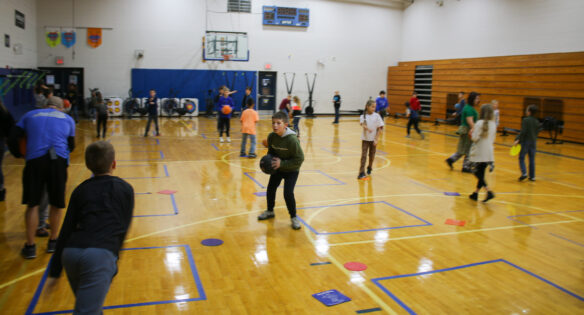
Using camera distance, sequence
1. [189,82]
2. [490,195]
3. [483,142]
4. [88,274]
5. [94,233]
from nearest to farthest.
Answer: [88,274] → [94,233] → [483,142] → [490,195] → [189,82]

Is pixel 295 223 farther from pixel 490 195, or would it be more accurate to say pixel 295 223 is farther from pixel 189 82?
pixel 189 82

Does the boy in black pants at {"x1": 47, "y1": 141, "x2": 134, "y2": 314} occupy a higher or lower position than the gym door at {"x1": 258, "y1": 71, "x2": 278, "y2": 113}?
lower

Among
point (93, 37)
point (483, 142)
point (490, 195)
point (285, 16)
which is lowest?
point (490, 195)

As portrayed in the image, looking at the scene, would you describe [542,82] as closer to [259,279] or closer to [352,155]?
[352,155]

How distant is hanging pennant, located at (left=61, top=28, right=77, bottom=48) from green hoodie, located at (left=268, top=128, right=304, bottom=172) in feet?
67.5

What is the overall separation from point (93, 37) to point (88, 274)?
2346cm

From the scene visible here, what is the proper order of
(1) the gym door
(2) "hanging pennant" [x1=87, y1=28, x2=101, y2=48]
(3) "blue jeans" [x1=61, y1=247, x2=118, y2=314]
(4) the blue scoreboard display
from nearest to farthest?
(3) "blue jeans" [x1=61, y1=247, x2=118, y2=314] → (2) "hanging pennant" [x1=87, y1=28, x2=101, y2=48] → (4) the blue scoreboard display → (1) the gym door

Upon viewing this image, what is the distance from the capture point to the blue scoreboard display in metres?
26.2

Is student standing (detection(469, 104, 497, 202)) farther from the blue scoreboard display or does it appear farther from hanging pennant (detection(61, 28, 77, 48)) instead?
hanging pennant (detection(61, 28, 77, 48))

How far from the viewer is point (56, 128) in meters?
5.30

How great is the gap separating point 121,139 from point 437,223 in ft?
39.0

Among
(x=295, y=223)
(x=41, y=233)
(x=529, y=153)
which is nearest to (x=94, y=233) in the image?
(x=41, y=233)

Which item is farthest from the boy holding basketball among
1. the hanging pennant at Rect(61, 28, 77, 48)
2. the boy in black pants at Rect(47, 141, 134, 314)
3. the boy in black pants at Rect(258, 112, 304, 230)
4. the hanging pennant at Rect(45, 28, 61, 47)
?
the hanging pennant at Rect(45, 28, 61, 47)

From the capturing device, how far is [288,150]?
6359 millimetres
